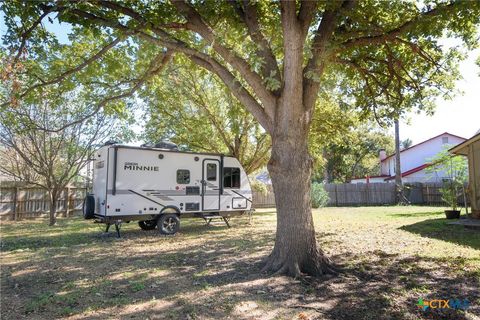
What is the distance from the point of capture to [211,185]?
1277cm

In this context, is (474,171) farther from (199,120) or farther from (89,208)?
(89,208)

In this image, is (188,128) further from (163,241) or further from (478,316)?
(478,316)

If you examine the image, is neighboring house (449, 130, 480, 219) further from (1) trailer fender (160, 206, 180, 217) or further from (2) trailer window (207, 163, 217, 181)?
(1) trailer fender (160, 206, 180, 217)

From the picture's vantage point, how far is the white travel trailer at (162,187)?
432 inches

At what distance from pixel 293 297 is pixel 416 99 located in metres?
7.30

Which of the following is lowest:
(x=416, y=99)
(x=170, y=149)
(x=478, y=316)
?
(x=478, y=316)

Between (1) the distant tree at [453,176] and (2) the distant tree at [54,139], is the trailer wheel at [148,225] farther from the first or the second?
(1) the distant tree at [453,176]

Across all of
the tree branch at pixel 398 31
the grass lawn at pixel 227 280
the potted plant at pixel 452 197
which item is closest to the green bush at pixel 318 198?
the potted plant at pixel 452 197

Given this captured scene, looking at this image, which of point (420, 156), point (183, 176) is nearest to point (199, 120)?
point (183, 176)

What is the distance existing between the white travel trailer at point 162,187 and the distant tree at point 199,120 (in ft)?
15.4

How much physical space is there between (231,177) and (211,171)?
2.86ft

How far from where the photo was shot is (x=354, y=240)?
30.7 ft

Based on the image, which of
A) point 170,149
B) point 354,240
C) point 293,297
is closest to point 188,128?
point 170,149

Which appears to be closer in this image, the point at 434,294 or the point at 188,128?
the point at 434,294
